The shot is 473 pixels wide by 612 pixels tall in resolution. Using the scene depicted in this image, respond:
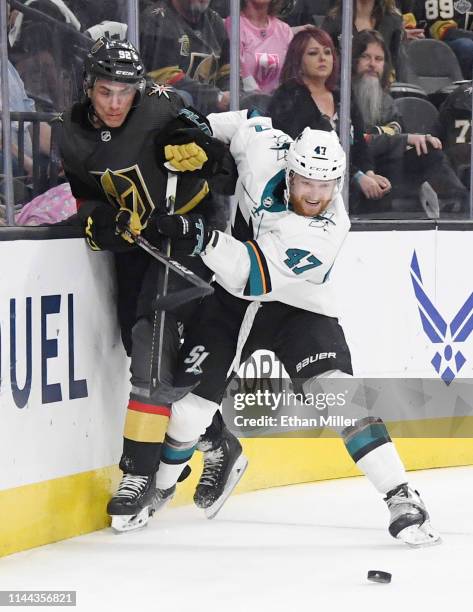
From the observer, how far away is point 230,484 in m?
3.77

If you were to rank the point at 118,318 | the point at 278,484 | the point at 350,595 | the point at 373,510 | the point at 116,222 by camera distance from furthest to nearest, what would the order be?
the point at 278,484, the point at 373,510, the point at 118,318, the point at 116,222, the point at 350,595

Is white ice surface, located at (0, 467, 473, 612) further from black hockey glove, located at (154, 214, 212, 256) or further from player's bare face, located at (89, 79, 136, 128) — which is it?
player's bare face, located at (89, 79, 136, 128)

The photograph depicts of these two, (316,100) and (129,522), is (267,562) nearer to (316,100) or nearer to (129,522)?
(129,522)

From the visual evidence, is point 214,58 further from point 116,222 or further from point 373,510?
point 373,510

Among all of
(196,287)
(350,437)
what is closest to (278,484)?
(350,437)

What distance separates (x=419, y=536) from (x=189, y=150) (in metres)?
1.17

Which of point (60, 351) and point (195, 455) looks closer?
point (60, 351)

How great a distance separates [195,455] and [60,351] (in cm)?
78

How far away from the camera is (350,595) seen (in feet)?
9.61

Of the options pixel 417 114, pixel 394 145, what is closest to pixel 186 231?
pixel 394 145

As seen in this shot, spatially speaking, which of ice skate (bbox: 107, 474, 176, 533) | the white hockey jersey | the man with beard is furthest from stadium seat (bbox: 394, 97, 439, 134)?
ice skate (bbox: 107, 474, 176, 533)

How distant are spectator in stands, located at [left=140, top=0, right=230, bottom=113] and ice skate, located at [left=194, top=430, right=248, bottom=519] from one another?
124 centimetres

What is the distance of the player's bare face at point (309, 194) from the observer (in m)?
3.31

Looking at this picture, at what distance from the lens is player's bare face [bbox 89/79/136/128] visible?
11.0 feet
